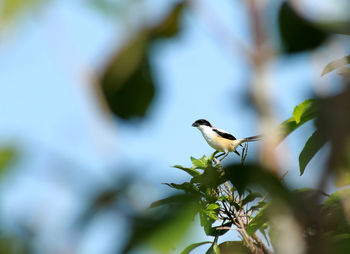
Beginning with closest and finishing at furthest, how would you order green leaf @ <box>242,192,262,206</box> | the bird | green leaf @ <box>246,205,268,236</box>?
green leaf @ <box>246,205,268,236</box> → green leaf @ <box>242,192,262,206</box> → the bird

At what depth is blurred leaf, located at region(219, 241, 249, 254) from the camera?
271cm

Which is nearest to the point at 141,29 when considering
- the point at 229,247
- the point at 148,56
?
the point at 148,56

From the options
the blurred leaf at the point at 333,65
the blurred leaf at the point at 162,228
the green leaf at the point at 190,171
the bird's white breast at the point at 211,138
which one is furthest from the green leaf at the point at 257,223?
the bird's white breast at the point at 211,138

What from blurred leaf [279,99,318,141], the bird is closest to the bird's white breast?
the bird

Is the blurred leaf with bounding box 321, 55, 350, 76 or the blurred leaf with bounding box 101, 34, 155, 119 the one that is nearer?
the blurred leaf with bounding box 101, 34, 155, 119

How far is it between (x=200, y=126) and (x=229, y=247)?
31.4 feet

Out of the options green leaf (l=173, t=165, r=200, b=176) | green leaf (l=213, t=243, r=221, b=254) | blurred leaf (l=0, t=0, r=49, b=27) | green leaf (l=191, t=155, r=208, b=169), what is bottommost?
green leaf (l=213, t=243, r=221, b=254)

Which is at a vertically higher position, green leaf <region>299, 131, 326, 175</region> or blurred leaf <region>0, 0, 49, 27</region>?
blurred leaf <region>0, 0, 49, 27</region>

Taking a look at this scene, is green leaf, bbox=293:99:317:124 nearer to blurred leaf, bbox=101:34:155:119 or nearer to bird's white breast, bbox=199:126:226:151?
blurred leaf, bbox=101:34:155:119

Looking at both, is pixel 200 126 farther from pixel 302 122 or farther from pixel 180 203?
pixel 180 203

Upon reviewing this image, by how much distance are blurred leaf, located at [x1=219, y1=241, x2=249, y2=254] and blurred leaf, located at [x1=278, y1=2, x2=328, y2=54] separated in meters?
1.80

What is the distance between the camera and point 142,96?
102 cm

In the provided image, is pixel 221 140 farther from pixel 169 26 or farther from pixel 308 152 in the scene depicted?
pixel 169 26

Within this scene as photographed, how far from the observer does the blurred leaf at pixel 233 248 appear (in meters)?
2.71
